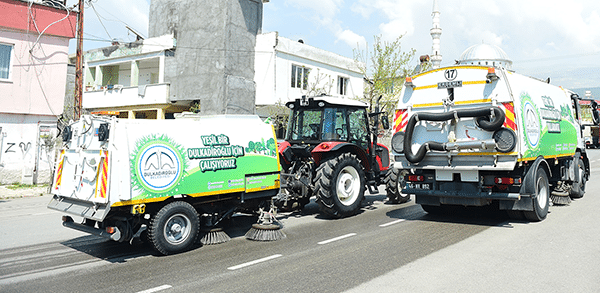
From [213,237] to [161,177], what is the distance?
1533 mm

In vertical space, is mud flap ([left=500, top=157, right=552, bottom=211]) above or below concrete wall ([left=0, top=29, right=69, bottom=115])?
below

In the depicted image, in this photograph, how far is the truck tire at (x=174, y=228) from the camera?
638cm

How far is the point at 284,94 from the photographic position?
94.0ft

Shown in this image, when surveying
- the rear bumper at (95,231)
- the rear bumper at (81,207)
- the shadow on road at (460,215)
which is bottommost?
the shadow on road at (460,215)

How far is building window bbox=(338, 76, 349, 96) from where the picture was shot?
3334 centimetres

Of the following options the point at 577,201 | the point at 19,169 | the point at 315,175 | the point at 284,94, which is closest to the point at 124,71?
the point at 284,94

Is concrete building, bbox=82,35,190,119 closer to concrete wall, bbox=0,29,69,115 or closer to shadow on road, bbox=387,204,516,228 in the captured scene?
concrete wall, bbox=0,29,69,115

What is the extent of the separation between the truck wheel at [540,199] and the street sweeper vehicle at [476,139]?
0.02 m

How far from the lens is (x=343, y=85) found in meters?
33.8

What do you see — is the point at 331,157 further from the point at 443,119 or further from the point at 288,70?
the point at 288,70

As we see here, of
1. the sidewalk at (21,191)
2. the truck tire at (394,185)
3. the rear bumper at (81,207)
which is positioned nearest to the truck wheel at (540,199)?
the truck tire at (394,185)

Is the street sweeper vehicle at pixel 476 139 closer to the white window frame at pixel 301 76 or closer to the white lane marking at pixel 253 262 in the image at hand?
the white lane marking at pixel 253 262

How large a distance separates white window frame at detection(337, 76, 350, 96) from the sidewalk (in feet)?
72.0

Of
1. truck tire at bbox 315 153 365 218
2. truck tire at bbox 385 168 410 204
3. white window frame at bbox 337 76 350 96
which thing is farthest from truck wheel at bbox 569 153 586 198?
white window frame at bbox 337 76 350 96
